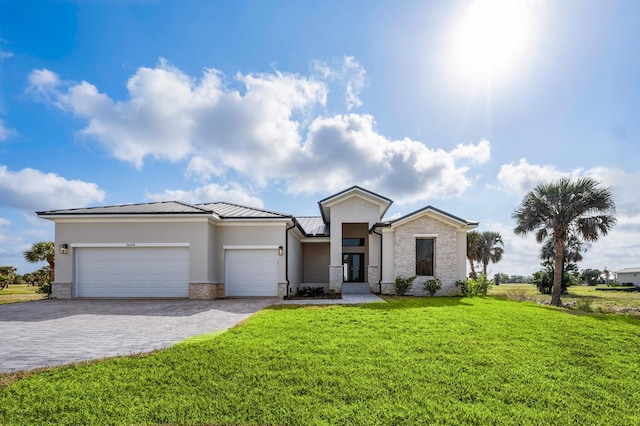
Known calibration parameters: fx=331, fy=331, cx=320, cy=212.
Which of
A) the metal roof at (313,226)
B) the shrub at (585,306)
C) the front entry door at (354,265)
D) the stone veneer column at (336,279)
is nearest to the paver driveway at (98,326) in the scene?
the stone veneer column at (336,279)

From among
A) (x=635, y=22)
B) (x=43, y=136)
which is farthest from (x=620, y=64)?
(x=43, y=136)

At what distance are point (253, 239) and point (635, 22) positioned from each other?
16737 millimetres

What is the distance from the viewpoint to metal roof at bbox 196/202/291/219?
16.8 m

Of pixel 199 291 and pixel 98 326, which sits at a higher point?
pixel 98 326

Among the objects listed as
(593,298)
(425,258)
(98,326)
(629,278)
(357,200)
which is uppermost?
(357,200)

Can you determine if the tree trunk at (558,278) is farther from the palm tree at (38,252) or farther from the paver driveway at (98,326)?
the palm tree at (38,252)

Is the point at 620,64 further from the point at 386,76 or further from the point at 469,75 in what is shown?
the point at 386,76

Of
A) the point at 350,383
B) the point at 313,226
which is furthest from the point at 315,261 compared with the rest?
the point at 350,383

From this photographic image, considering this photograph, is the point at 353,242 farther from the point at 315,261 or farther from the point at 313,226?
the point at 313,226

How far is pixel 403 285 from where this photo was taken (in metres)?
17.8

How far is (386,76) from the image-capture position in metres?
15.1

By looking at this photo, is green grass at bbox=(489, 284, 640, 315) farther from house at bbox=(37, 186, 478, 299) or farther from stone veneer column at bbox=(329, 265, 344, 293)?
stone veneer column at bbox=(329, 265, 344, 293)

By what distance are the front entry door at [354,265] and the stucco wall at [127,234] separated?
917 centimetres

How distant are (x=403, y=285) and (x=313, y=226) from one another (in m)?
8.53
